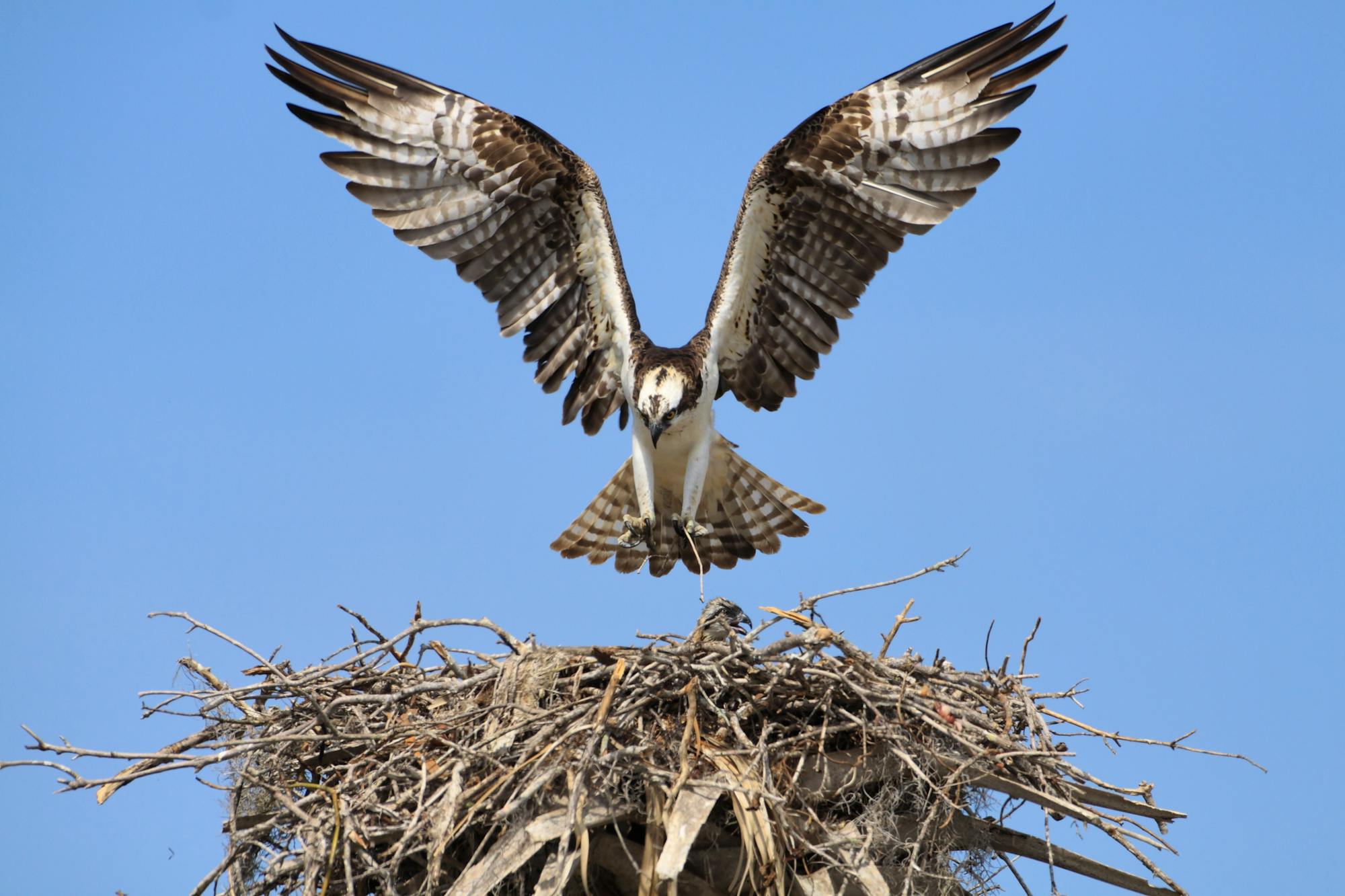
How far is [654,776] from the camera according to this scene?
492 cm

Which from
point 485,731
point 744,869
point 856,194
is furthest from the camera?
point 856,194

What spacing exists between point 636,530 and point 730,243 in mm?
1831

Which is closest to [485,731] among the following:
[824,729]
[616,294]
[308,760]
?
[308,760]

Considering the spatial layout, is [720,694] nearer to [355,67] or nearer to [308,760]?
[308,760]

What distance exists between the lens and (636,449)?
8.23 metres

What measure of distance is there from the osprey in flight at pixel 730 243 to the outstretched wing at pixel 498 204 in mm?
11

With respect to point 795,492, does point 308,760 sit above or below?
below

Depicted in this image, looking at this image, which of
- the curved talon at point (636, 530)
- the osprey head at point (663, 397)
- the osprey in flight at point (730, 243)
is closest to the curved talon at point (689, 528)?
the osprey in flight at point (730, 243)

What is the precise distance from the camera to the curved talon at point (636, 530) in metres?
8.24

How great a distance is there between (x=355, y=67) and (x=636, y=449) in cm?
292

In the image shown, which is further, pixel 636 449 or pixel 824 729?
pixel 636 449

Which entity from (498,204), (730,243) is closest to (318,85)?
(498,204)

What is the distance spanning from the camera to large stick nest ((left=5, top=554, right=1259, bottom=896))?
16.3 ft

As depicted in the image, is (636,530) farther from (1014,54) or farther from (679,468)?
(1014,54)
